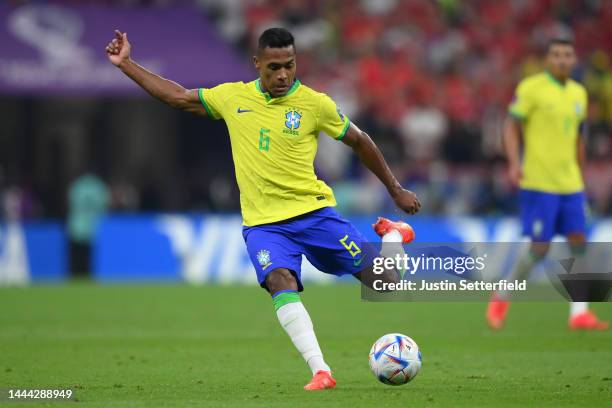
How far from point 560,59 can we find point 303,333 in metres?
5.47

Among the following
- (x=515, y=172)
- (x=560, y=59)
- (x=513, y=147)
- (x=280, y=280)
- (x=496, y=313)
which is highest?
(x=560, y=59)

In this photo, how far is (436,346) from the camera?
10938 mm

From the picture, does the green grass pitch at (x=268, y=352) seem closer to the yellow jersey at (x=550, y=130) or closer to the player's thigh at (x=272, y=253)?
the player's thigh at (x=272, y=253)

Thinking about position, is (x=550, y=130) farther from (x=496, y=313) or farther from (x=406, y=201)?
(x=406, y=201)

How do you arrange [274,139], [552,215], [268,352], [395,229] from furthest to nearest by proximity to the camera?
[552,215] → [268,352] → [395,229] → [274,139]

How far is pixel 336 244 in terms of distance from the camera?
818cm

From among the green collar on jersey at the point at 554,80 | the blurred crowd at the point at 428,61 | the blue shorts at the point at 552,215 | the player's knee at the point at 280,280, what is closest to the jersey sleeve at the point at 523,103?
the green collar on jersey at the point at 554,80

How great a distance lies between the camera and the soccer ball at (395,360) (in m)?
7.84

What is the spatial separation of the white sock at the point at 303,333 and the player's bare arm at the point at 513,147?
4.64 m

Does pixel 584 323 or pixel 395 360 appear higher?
pixel 395 360

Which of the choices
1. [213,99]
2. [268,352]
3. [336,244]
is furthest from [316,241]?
[268,352]

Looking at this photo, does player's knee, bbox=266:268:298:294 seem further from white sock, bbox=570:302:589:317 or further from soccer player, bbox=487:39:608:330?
white sock, bbox=570:302:589:317

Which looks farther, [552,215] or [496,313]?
[496,313]

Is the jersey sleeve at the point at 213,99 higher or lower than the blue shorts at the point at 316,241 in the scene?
higher
